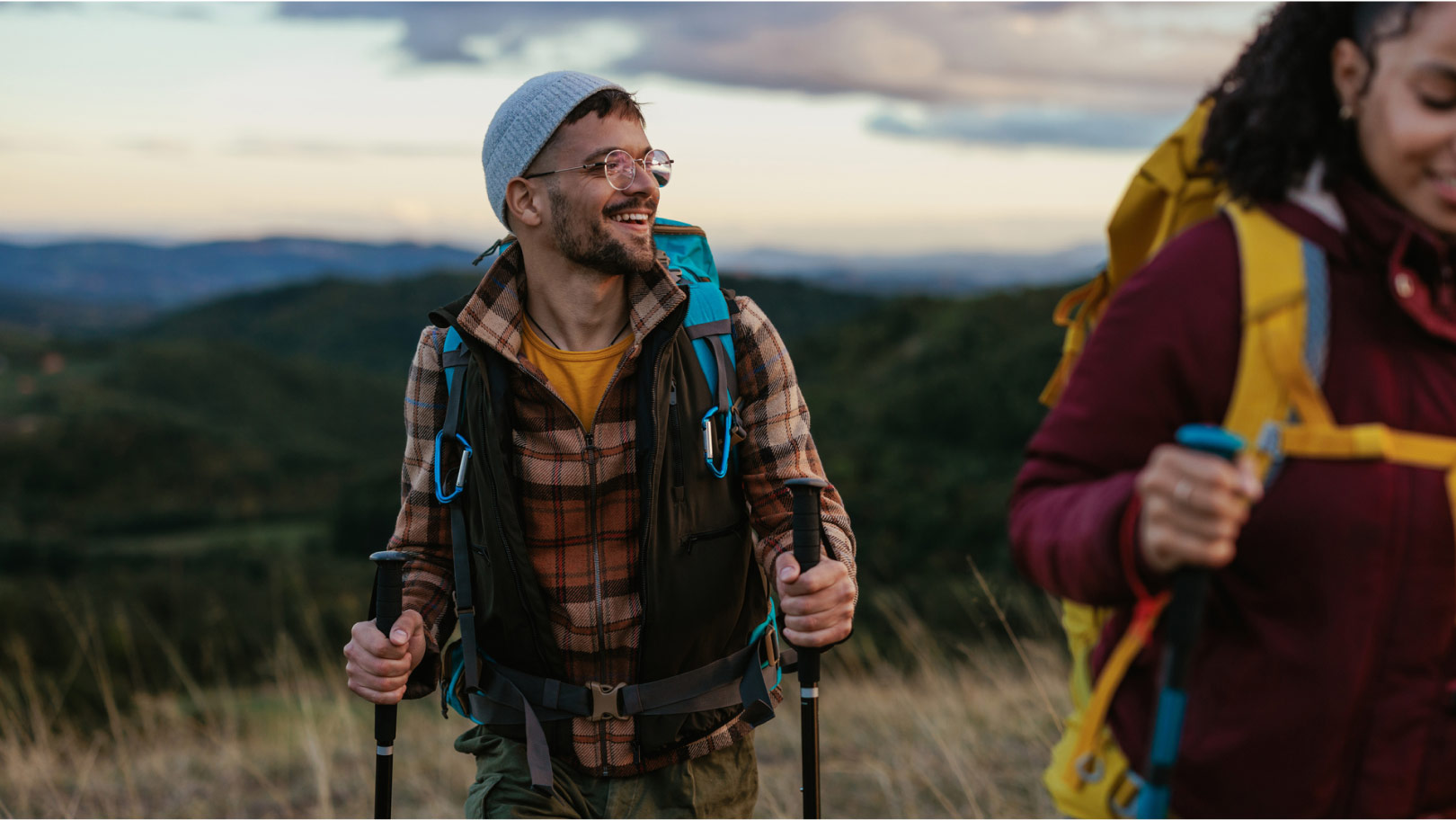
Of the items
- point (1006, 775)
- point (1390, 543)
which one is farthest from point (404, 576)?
point (1006, 775)

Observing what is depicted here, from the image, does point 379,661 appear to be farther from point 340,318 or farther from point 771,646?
point 340,318

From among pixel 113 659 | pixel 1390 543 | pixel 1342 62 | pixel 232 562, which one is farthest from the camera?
pixel 232 562

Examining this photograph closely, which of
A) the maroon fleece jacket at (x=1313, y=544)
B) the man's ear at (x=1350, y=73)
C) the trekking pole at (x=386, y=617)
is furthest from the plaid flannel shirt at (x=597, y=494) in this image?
the man's ear at (x=1350, y=73)

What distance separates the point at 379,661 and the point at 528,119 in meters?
1.58

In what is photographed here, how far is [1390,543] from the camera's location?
154 cm

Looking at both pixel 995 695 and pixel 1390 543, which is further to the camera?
pixel 995 695

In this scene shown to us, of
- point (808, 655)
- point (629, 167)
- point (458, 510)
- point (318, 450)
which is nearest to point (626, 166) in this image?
point (629, 167)

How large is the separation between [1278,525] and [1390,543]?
0.47 feet

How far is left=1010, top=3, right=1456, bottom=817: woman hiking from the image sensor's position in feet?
5.07

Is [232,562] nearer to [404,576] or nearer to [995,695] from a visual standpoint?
[995,695]

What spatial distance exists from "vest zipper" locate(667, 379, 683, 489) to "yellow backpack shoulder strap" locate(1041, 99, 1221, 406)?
49.6 inches

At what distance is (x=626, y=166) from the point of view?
329 cm

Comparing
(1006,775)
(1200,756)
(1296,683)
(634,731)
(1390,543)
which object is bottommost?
(1006,775)

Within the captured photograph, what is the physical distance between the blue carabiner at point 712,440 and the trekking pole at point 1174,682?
1.47m
